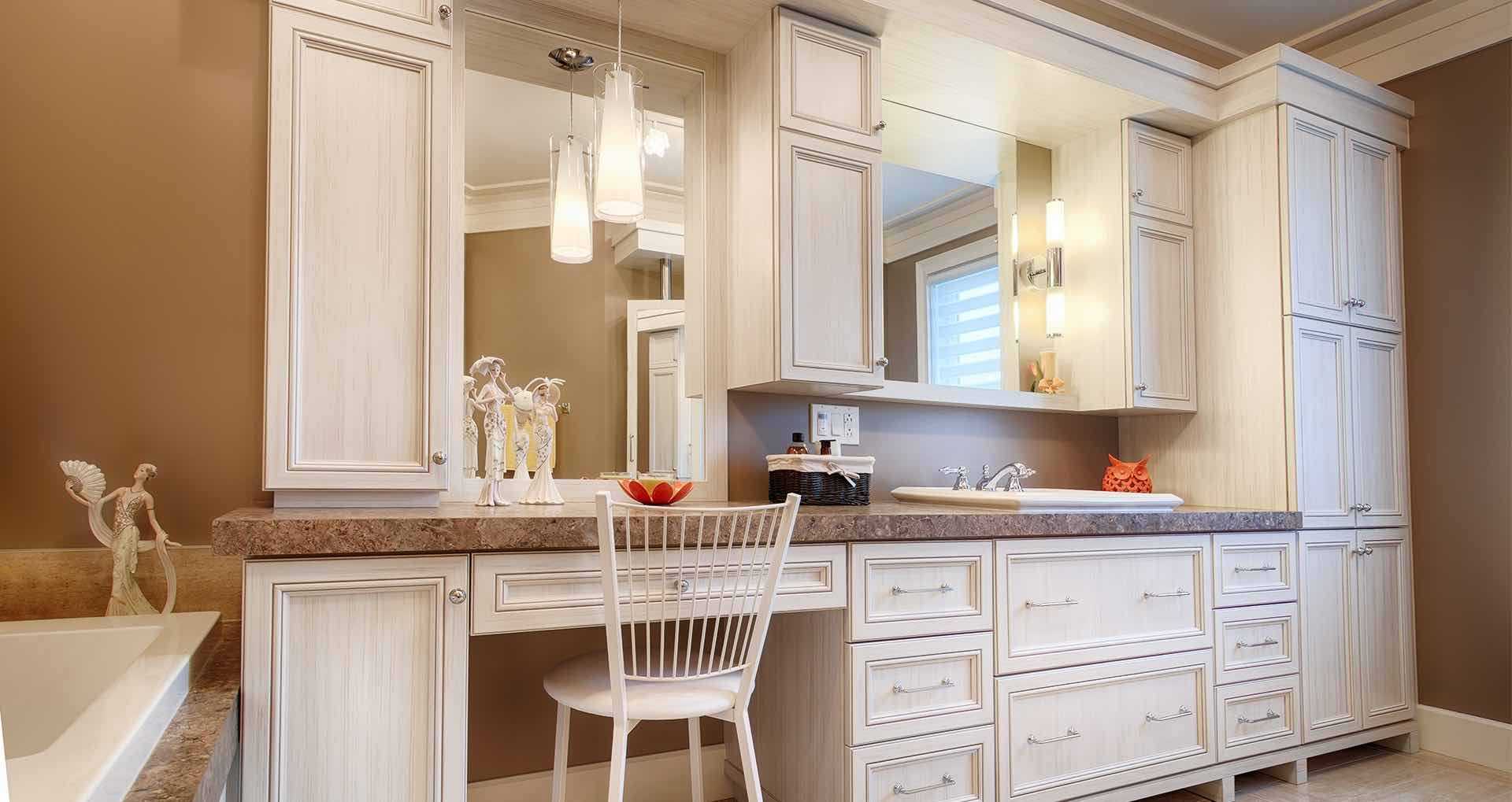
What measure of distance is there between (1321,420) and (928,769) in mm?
1838

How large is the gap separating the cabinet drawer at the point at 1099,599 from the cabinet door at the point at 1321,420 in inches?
22.2

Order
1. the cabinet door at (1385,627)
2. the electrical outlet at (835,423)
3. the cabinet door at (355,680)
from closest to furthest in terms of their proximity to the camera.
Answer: the cabinet door at (355,680)
the electrical outlet at (835,423)
the cabinet door at (1385,627)

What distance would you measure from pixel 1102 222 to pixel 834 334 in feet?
4.16

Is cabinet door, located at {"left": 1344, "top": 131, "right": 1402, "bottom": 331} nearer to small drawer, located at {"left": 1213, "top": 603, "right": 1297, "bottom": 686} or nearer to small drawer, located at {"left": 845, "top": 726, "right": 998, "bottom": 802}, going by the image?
small drawer, located at {"left": 1213, "top": 603, "right": 1297, "bottom": 686}

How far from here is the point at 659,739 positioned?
2486mm

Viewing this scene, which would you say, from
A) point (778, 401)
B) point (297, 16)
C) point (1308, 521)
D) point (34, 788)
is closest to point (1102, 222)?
point (1308, 521)

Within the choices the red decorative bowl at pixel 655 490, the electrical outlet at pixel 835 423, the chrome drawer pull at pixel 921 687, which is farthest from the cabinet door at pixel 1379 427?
the red decorative bowl at pixel 655 490

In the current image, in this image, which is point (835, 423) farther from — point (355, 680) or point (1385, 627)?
point (1385, 627)

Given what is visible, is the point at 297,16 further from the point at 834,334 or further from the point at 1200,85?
the point at 1200,85

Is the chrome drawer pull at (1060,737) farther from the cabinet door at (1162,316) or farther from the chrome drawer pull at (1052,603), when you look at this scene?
the cabinet door at (1162,316)

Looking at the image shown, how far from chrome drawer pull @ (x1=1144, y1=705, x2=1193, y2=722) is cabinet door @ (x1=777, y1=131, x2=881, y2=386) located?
1.14m

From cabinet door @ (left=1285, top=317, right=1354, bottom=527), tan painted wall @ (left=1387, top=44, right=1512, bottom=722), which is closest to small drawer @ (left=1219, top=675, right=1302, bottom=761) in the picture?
cabinet door @ (left=1285, top=317, right=1354, bottom=527)

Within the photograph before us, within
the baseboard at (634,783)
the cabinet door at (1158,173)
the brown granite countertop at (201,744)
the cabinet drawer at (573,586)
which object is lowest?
the baseboard at (634,783)

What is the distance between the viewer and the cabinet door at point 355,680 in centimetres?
155
